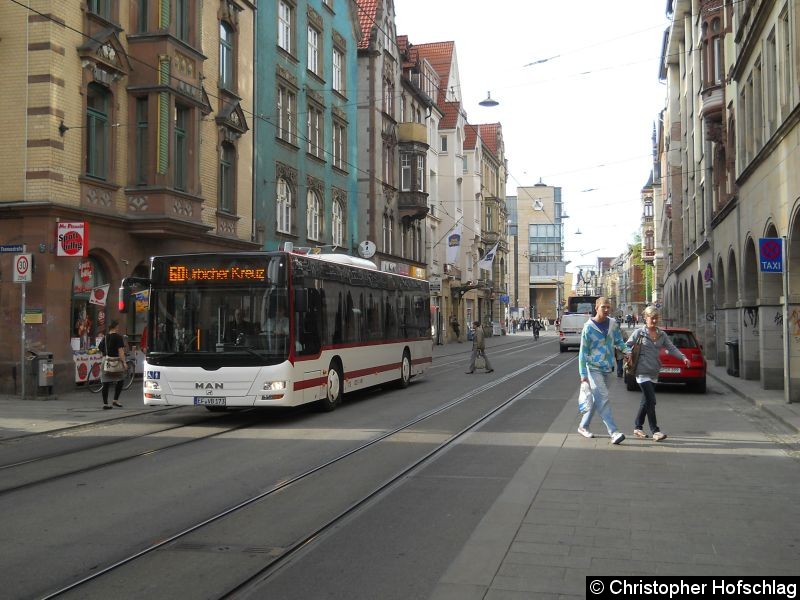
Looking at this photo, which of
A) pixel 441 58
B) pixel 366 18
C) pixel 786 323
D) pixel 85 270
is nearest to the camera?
pixel 786 323

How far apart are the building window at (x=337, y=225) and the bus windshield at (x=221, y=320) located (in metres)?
23.4

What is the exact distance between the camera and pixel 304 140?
111ft

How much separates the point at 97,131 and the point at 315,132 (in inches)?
606

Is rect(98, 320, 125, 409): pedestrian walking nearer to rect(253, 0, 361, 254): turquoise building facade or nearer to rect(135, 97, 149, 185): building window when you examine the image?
rect(135, 97, 149, 185): building window

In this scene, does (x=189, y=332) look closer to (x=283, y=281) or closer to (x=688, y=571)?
(x=283, y=281)

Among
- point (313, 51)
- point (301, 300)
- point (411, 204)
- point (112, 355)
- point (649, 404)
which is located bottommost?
point (649, 404)

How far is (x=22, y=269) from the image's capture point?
17078mm

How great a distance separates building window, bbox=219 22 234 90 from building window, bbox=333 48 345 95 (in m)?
10.8

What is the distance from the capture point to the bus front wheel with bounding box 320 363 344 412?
15773mm

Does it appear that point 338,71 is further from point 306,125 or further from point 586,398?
point 586,398

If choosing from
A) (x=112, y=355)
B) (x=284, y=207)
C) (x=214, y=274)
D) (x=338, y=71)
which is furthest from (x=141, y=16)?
(x=338, y=71)

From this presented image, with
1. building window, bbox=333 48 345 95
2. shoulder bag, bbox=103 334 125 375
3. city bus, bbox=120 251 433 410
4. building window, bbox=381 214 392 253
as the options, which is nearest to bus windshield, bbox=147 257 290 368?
city bus, bbox=120 251 433 410

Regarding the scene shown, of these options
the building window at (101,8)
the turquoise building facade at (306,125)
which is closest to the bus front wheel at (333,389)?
the building window at (101,8)

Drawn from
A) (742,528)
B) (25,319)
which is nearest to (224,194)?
(25,319)
